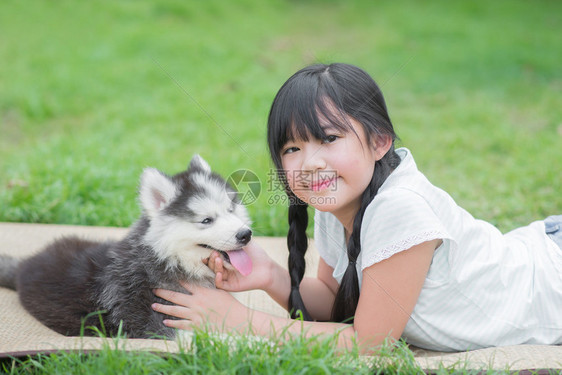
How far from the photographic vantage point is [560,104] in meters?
7.09

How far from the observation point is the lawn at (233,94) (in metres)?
4.34

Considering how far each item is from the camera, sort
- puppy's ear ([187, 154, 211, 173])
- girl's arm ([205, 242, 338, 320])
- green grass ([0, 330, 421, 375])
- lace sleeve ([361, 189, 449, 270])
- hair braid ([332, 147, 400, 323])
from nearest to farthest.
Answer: green grass ([0, 330, 421, 375]) < lace sleeve ([361, 189, 449, 270]) < hair braid ([332, 147, 400, 323]) < girl's arm ([205, 242, 338, 320]) < puppy's ear ([187, 154, 211, 173])

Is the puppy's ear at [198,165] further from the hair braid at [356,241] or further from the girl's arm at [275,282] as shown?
the hair braid at [356,241]

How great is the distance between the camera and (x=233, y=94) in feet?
23.5

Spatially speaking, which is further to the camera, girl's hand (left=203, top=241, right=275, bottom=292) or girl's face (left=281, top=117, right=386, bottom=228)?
girl's hand (left=203, top=241, right=275, bottom=292)

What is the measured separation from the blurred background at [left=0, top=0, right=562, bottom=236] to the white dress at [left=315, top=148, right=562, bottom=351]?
1.36m

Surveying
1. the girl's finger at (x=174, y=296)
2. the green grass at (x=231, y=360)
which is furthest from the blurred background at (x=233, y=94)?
the green grass at (x=231, y=360)

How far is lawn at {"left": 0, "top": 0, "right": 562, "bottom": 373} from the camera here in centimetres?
434

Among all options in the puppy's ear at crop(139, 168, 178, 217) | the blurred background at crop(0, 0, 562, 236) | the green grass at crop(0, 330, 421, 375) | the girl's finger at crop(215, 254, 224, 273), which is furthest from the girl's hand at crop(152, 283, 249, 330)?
the blurred background at crop(0, 0, 562, 236)

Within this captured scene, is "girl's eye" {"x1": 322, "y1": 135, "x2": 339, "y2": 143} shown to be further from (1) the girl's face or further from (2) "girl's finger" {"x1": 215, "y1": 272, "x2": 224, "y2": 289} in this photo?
(2) "girl's finger" {"x1": 215, "y1": 272, "x2": 224, "y2": 289}

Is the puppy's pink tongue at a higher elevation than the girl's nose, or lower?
lower

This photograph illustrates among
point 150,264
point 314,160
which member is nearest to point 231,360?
point 150,264

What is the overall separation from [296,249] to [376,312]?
54 centimetres

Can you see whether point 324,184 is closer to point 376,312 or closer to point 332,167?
point 332,167
